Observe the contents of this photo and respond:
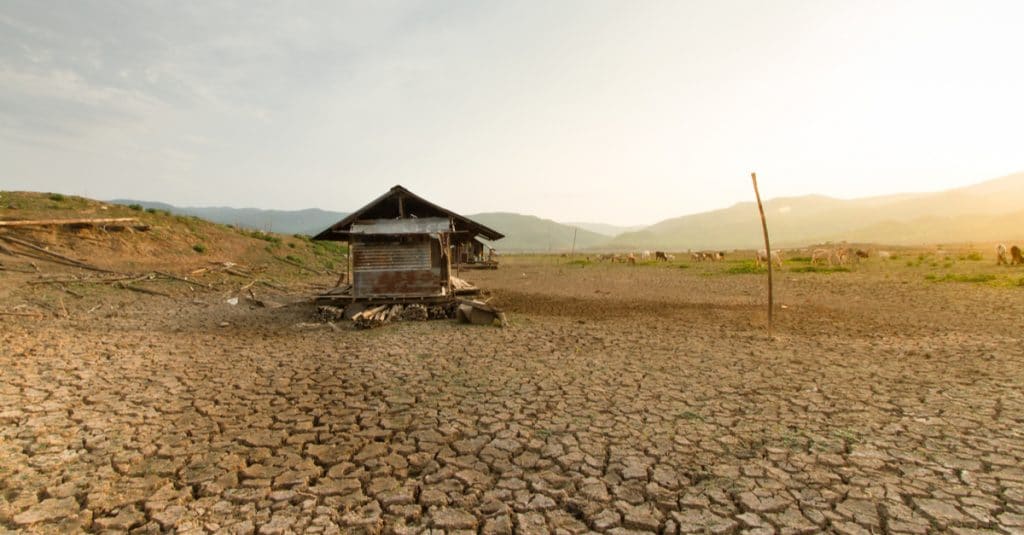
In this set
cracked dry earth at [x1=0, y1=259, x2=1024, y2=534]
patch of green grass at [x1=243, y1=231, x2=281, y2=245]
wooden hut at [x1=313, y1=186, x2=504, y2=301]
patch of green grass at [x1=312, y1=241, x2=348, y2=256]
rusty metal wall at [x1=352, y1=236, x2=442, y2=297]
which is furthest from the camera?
patch of green grass at [x1=312, y1=241, x2=348, y2=256]

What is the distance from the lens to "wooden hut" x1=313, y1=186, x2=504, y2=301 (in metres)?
15.0

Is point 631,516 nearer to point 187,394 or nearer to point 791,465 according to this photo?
point 791,465

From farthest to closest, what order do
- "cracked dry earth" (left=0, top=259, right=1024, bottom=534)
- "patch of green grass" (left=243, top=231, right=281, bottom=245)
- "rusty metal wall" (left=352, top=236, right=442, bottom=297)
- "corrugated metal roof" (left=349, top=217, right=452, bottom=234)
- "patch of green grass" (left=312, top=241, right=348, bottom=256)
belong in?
1. "patch of green grass" (left=312, top=241, right=348, bottom=256)
2. "patch of green grass" (left=243, top=231, right=281, bottom=245)
3. "rusty metal wall" (left=352, top=236, right=442, bottom=297)
4. "corrugated metal roof" (left=349, top=217, right=452, bottom=234)
5. "cracked dry earth" (left=0, top=259, right=1024, bottom=534)

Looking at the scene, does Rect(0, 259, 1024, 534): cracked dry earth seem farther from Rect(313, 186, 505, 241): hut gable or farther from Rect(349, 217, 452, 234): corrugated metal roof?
Rect(313, 186, 505, 241): hut gable

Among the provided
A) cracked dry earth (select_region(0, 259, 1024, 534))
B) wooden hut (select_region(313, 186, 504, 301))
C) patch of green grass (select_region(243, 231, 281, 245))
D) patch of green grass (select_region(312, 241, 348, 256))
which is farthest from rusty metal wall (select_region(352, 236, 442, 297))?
patch of green grass (select_region(312, 241, 348, 256))

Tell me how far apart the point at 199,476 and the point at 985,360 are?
12497mm

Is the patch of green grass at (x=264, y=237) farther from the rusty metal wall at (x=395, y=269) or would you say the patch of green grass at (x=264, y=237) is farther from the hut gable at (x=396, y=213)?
the rusty metal wall at (x=395, y=269)

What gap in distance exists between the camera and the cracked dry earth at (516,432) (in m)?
4.11

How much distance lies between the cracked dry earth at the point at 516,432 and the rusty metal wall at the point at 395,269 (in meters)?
3.97

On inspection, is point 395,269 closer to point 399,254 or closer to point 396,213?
point 399,254


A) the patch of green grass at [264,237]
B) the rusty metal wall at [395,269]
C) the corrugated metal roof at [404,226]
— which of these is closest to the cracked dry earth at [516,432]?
the rusty metal wall at [395,269]

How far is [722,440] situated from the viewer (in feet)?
17.8

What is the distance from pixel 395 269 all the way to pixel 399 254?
522 mm

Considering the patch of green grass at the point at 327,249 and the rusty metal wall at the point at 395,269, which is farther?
the patch of green grass at the point at 327,249
